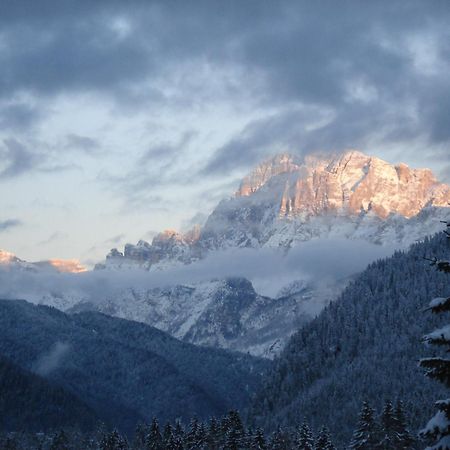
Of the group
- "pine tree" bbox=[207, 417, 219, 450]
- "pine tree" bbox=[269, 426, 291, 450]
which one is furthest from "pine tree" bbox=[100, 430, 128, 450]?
"pine tree" bbox=[207, 417, 219, 450]

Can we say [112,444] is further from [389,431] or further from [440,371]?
[440,371]

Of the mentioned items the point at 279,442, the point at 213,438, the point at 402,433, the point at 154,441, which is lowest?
the point at 402,433

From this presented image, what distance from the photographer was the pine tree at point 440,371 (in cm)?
3316

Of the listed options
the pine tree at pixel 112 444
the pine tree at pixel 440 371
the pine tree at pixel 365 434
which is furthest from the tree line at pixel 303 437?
the pine tree at pixel 440 371

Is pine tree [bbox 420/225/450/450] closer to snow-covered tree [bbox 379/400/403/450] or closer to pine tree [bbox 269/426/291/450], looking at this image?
snow-covered tree [bbox 379/400/403/450]

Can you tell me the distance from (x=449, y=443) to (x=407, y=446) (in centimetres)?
6600

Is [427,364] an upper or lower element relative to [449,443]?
upper

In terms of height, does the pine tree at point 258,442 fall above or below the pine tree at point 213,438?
below

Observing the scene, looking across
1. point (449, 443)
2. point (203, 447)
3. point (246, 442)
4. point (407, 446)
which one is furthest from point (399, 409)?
point (449, 443)

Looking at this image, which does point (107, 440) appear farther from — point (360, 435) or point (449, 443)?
point (449, 443)

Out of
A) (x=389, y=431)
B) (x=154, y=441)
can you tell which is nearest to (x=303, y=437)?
(x=389, y=431)

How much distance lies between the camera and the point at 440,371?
33.8m

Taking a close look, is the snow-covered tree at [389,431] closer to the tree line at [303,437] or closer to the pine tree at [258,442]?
the tree line at [303,437]

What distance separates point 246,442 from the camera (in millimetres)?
119688
